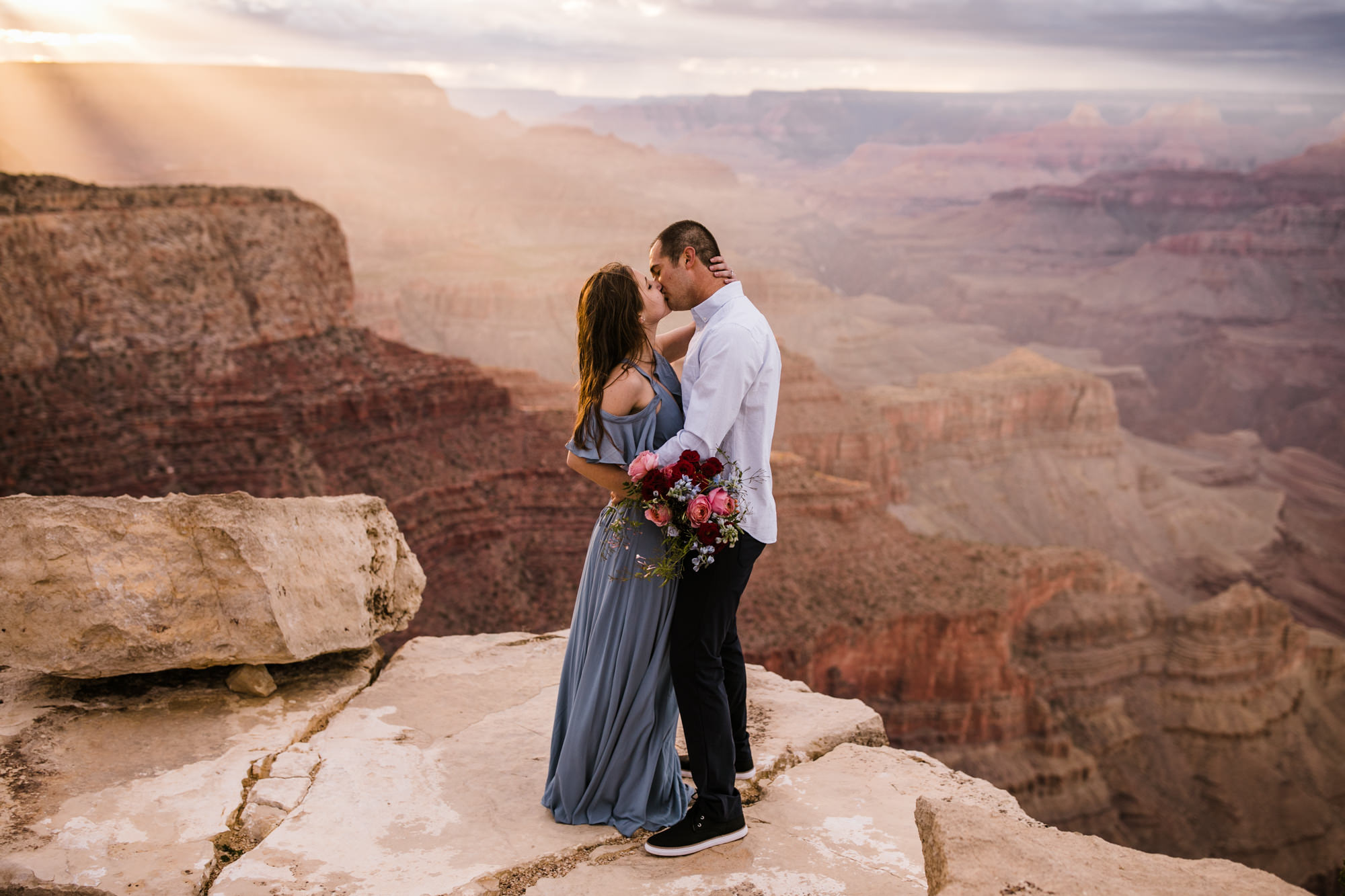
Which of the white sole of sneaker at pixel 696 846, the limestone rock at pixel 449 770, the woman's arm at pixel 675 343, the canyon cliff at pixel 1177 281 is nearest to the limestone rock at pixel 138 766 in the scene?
the limestone rock at pixel 449 770

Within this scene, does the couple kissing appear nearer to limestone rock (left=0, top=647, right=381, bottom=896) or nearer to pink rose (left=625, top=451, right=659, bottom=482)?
pink rose (left=625, top=451, right=659, bottom=482)

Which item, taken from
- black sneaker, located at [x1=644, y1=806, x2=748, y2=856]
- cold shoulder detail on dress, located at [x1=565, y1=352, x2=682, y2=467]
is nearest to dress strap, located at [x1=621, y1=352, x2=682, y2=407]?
cold shoulder detail on dress, located at [x1=565, y1=352, x2=682, y2=467]

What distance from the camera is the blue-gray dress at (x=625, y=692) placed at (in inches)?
159

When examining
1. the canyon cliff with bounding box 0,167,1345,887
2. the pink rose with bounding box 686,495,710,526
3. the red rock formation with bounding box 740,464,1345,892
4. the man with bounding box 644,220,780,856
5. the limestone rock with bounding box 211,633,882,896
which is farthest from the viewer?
the red rock formation with bounding box 740,464,1345,892

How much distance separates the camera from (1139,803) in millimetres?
26344

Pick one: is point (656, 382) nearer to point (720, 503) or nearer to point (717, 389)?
point (717, 389)

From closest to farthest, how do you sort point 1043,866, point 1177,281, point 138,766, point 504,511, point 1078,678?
1. point 1043,866
2. point 138,766
3. point 504,511
4. point 1078,678
5. point 1177,281

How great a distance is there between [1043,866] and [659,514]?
1753 mm

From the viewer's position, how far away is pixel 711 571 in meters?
3.89

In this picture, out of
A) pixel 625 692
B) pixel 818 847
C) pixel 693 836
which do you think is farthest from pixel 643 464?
pixel 818 847

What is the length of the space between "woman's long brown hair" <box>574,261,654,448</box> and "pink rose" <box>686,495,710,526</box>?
525mm

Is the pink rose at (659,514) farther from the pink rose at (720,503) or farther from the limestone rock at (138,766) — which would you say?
the limestone rock at (138,766)

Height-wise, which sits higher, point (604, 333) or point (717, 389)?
point (604, 333)

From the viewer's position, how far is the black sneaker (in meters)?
3.91
